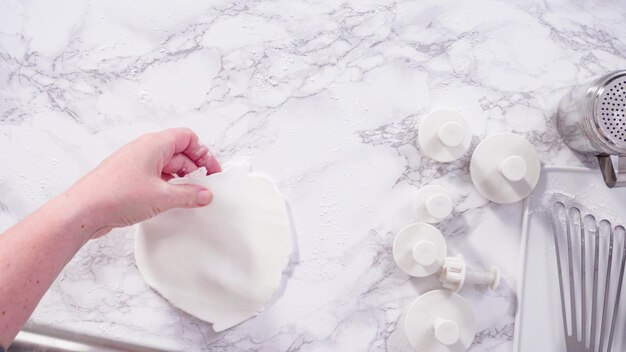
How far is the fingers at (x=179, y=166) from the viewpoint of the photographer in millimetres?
765

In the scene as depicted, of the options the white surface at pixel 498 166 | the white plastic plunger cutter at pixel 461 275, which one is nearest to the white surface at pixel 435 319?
the white plastic plunger cutter at pixel 461 275

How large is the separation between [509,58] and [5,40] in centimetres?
80

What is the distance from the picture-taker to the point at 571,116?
80 centimetres

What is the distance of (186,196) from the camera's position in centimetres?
72

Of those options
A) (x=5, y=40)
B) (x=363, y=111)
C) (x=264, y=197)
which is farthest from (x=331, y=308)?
(x=5, y=40)

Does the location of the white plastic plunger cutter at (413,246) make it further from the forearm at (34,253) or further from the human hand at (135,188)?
the forearm at (34,253)

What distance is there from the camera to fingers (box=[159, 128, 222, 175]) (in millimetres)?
733

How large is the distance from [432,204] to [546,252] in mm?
210

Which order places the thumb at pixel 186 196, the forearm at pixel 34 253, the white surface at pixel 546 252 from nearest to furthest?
the forearm at pixel 34 253 → the thumb at pixel 186 196 → the white surface at pixel 546 252

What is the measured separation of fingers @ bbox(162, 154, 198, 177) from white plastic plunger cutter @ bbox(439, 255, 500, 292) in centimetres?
40

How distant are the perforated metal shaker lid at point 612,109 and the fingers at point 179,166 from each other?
0.58 meters

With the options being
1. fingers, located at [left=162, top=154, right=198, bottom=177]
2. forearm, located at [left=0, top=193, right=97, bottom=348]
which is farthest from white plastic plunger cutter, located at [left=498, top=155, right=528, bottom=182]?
forearm, located at [left=0, top=193, right=97, bottom=348]

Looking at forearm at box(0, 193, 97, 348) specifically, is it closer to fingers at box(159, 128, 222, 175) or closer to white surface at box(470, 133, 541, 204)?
fingers at box(159, 128, 222, 175)

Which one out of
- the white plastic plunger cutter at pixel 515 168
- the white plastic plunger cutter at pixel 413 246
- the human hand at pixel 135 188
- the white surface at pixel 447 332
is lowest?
the white surface at pixel 447 332
